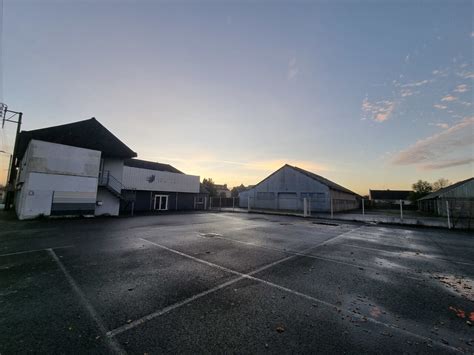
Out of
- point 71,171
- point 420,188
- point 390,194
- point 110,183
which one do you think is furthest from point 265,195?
point 390,194

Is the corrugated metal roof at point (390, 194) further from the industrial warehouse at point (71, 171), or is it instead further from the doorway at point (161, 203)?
the industrial warehouse at point (71, 171)

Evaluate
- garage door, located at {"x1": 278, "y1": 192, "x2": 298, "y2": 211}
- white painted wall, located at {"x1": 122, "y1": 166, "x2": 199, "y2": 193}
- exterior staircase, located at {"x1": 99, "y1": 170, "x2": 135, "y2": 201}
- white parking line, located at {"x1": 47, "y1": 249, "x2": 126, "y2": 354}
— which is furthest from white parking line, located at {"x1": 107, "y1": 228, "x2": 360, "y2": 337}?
garage door, located at {"x1": 278, "y1": 192, "x2": 298, "y2": 211}

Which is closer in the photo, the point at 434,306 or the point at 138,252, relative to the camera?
the point at 434,306

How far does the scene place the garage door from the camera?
30000 mm

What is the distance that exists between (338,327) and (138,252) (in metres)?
6.33

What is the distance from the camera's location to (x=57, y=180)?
1513cm

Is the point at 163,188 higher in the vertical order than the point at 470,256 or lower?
higher

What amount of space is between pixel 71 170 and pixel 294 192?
26666 millimetres

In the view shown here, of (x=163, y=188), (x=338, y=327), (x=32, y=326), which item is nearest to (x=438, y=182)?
(x=163, y=188)

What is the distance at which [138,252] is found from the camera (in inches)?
270

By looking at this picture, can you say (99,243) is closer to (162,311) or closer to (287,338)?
(162,311)

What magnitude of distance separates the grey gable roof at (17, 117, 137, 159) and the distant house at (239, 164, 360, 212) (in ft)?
59.6

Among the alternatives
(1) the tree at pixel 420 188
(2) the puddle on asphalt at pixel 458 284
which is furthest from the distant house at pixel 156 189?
(1) the tree at pixel 420 188

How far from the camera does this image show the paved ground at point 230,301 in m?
2.64
